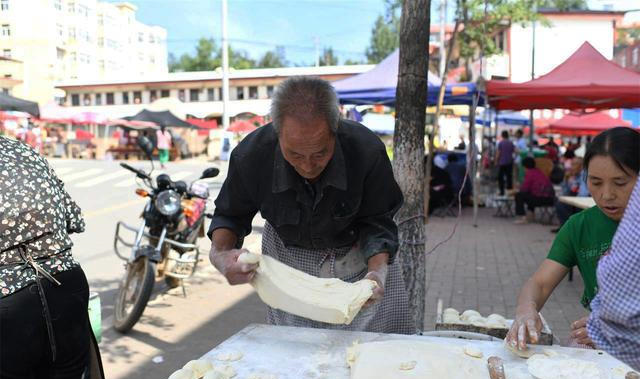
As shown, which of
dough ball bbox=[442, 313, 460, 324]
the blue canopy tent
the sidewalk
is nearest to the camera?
dough ball bbox=[442, 313, 460, 324]

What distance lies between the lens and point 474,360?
5.11 ft

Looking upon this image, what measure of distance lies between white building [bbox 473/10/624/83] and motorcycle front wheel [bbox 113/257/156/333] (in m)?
30.0

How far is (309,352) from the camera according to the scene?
5.52ft

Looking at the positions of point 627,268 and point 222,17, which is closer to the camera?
point 627,268

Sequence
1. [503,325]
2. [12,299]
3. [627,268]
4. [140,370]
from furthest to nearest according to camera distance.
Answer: [140,370]
[503,325]
[12,299]
[627,268]

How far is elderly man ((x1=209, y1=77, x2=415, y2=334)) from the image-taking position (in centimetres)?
176

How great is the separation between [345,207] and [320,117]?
15.7 inches

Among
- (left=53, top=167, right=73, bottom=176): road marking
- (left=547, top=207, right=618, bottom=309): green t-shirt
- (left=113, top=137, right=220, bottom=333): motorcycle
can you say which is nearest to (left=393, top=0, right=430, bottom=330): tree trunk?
(left=547, top=207, right=618, bottom=309): green t-shirt

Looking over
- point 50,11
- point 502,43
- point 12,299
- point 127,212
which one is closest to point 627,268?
point 12,299

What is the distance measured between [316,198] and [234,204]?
0.34 metres

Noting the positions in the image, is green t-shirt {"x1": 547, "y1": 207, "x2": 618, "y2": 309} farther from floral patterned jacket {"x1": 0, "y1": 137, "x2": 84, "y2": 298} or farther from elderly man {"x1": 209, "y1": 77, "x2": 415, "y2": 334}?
floral patterned jacket {"x1": 0, "y1": 137, "x2": 84, "y2": 298}

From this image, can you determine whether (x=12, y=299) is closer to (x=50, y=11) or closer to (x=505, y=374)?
(x=505, y=374)

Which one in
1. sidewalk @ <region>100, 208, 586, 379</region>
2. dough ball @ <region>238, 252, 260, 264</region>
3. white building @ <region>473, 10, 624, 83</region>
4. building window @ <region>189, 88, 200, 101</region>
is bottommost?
sidewalk @ <region>100, 208, 586, 379</region>

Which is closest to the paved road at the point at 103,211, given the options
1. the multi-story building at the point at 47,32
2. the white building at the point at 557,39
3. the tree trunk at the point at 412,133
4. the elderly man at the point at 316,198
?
the multi-story building at the point at 47,32
